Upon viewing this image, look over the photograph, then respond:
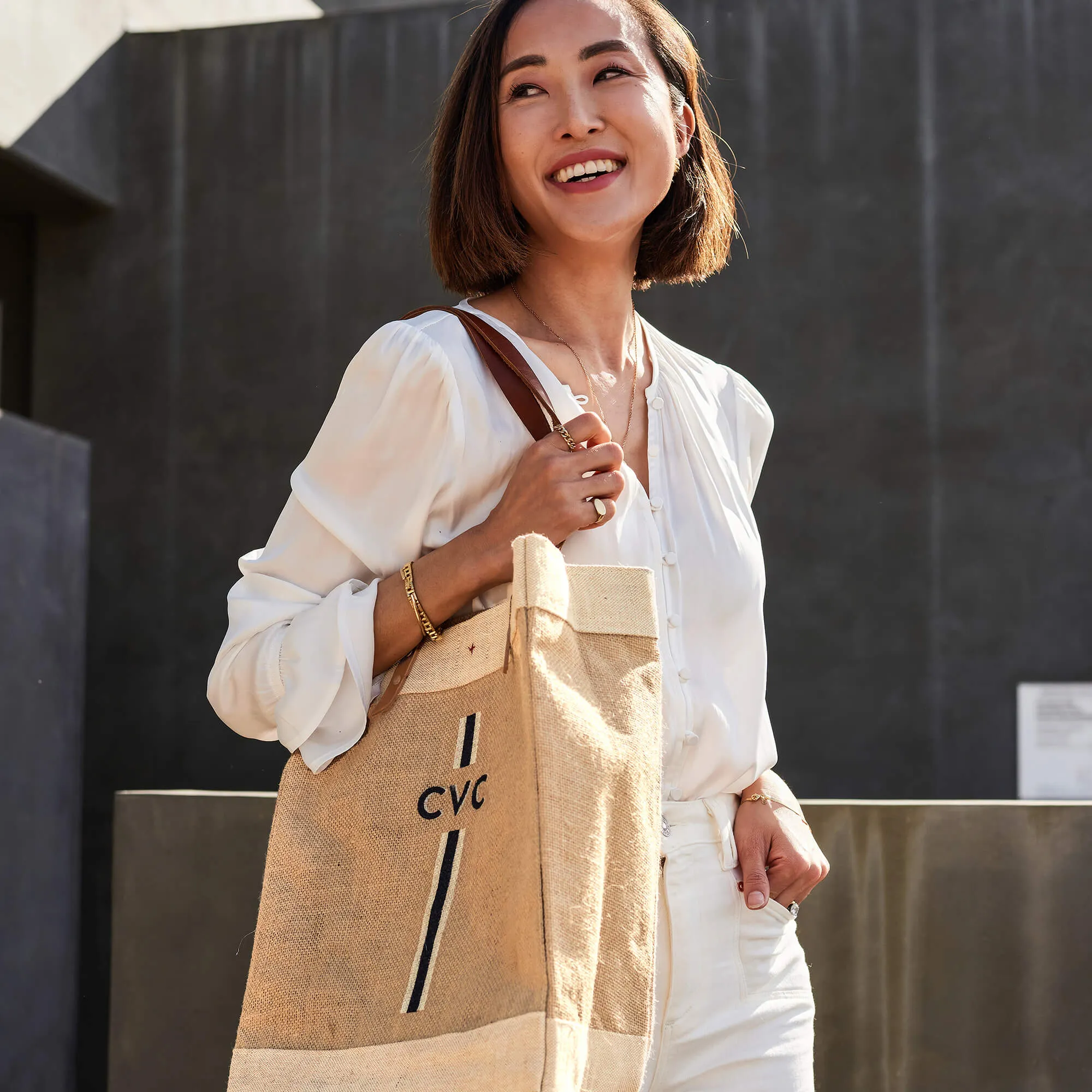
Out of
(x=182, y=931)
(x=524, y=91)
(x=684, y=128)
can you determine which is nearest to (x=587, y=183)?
(x=524, y=91)

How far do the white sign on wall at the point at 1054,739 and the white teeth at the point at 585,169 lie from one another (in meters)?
5.45

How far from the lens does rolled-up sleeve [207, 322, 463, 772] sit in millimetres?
1167

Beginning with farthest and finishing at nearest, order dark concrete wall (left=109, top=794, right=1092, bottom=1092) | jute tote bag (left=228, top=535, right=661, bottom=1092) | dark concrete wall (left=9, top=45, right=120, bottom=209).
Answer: dark concrete wall (left=9, top=45, right=120, bottom=209) → dark concrete wall (left=109, top=794, right=1092, bottom=1092) → jute tote bag (left=228, top=535, right=661, bottom=1092)

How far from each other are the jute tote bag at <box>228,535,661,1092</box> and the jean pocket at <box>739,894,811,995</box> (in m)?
0.25

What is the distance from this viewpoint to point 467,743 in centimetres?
105

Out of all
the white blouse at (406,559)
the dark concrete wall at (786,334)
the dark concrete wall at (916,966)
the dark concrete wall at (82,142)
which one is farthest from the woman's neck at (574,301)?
the dark concrete wall at (82,142)

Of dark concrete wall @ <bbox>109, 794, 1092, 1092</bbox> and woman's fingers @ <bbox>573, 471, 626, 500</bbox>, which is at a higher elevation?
woman's fingers @ <bbox>573, 471, 626, 500</bbox>

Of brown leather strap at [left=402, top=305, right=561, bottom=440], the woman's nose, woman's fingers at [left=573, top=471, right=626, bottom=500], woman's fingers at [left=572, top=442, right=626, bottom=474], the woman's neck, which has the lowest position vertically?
woman's fingers at [left=573, top=471, right=626, bottom=500]

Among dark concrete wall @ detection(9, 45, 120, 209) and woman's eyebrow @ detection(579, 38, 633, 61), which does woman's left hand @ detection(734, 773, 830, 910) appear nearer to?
woman's eyebrow @ detection(579, 38, 633, 61)

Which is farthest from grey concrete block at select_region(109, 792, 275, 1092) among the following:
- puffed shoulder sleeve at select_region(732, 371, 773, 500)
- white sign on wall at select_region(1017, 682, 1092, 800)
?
white sign on wall at select_region(1017, 682, 1092, 800)

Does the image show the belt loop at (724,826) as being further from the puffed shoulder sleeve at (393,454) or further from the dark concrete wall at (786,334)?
the dark concrete wall at (786,334)

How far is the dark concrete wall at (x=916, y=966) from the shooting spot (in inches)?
93.3

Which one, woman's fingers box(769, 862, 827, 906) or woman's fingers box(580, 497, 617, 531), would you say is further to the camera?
woman's fingers box(769, 862, 827, 906)

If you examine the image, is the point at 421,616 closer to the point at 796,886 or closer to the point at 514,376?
the point at 514,376
